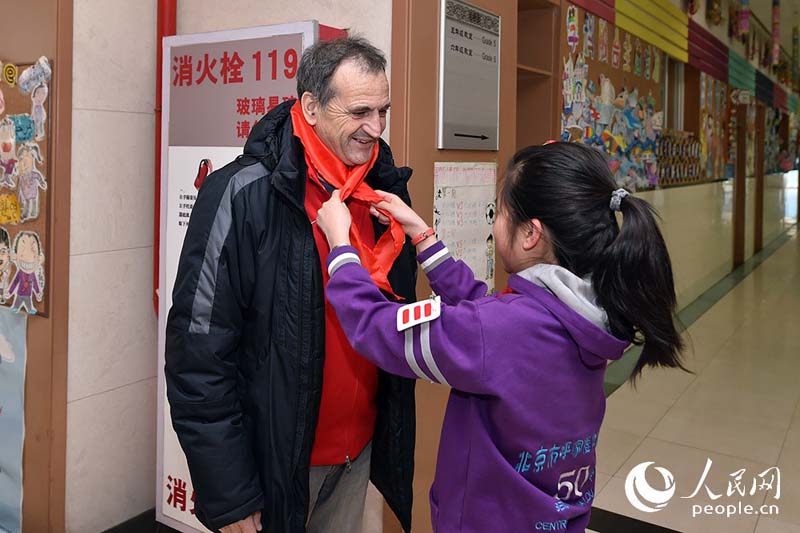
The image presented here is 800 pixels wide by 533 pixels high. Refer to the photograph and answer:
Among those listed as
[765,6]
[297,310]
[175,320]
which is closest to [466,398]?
[297,310]

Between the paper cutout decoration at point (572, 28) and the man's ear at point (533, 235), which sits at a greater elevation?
the paper cutout decoration at point (572, 28)

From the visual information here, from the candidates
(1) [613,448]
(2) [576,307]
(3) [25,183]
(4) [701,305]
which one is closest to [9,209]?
(3) [25,183]

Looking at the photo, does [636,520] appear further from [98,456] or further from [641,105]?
[641,105]

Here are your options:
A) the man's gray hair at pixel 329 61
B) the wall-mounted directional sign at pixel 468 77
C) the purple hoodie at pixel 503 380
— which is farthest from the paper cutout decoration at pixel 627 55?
the purple hoodie at pixel 503 380

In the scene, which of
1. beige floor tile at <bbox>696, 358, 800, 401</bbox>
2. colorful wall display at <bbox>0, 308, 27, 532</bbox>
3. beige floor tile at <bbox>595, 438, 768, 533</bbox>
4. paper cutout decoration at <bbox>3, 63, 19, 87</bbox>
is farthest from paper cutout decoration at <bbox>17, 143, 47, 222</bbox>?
beige floor tile at <bbox>696, 358, 800, 401</bbox>

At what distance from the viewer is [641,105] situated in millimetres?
5598

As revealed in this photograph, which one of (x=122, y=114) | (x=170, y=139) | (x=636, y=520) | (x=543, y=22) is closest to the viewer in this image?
(x=170, y=139)

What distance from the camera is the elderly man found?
1.54 m

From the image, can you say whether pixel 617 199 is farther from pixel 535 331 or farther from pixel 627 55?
pixel 627 55

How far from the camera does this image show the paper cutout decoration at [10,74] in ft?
8.63

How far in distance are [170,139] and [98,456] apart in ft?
4.11

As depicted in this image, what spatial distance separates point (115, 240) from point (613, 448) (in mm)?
2676

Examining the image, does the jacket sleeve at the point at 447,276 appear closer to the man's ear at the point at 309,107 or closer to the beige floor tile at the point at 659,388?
the man's ear at the point at 309,107

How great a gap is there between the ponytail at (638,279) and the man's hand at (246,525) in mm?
875
